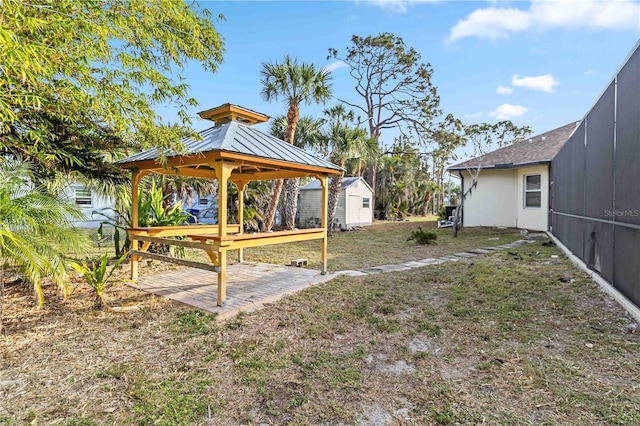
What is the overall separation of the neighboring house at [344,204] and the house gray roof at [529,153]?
6459mm

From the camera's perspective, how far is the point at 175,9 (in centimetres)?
426

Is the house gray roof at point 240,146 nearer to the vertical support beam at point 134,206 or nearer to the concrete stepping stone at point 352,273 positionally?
the vertical support beam at point 134,206

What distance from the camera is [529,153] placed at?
46.3 feet

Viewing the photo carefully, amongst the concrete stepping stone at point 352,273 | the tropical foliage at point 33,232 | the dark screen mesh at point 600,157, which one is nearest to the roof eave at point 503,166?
the dark screen mesh at point 600,157

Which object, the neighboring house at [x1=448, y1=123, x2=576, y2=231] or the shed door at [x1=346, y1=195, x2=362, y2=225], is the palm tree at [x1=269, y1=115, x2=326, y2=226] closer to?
the shed door at [x1=346, y1=195, x2=362, y2=225]

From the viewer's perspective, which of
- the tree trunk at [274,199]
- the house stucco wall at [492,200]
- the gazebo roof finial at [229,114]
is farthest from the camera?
the house stucco wall at [492,200]

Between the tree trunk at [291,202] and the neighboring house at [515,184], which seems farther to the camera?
the tree trunk at [291,202]

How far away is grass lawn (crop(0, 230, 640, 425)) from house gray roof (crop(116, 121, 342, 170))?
7.39 ft

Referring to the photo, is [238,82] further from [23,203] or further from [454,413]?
[454,413]

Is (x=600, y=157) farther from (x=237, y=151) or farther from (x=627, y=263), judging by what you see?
(x=237, y=151)

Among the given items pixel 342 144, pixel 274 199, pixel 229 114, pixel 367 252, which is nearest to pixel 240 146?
pixel 229 114

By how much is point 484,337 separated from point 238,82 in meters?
11.1

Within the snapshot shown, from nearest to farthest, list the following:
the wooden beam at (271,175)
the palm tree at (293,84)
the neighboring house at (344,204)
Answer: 1. the wooden beam at (271,175)
2. the palm tree at (293,84)
3. the neighboring house at (344,204)

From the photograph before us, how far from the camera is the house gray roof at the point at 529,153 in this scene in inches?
521
